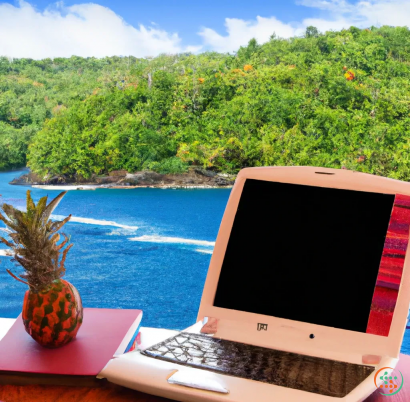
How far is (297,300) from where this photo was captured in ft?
3.27

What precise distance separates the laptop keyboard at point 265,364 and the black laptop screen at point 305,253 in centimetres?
7

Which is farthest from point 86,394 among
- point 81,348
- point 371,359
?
point 371,359

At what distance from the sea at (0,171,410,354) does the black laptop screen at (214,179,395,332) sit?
8.02 ft

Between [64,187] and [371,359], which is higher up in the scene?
[371,359]

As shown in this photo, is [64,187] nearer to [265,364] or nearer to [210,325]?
[210,325]

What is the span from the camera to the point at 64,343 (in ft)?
4.01

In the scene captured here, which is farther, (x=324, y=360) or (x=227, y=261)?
(x=227, y=261)

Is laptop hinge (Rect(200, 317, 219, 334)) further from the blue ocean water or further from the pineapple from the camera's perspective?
the blue ocean water

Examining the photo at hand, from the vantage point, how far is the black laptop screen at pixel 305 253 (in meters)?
0.97

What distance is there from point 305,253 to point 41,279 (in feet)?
1.89

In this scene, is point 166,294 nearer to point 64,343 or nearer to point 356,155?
point 356,155

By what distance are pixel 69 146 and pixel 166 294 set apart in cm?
128

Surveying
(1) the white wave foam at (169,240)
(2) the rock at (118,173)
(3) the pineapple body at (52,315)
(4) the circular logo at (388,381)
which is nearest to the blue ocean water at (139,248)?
(1) the white wave foam at (169,240)

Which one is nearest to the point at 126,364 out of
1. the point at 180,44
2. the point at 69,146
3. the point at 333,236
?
the point at 333,236
